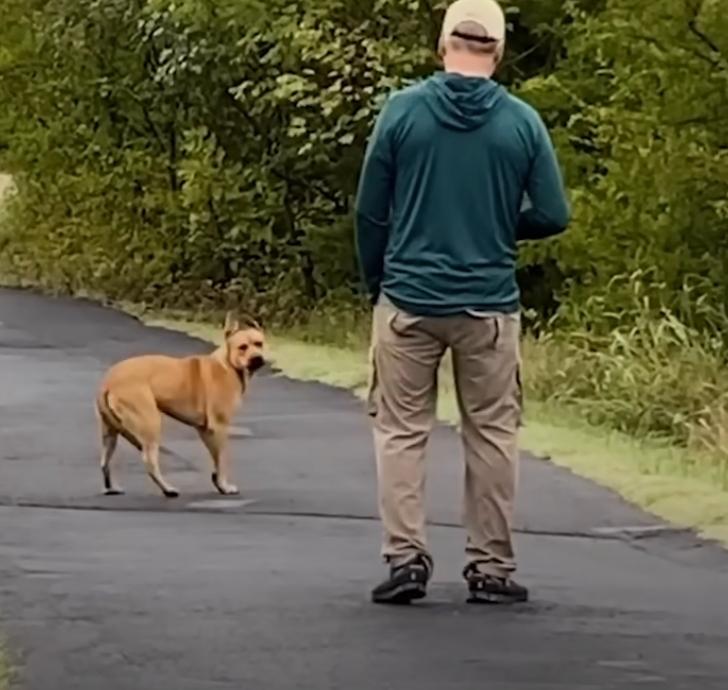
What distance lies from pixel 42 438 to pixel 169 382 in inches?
110

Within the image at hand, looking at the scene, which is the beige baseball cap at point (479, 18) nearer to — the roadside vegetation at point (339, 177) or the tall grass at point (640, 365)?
the roadside vegetation at point (339, 177)

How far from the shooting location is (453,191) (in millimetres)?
8273

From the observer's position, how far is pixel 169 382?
12633mm

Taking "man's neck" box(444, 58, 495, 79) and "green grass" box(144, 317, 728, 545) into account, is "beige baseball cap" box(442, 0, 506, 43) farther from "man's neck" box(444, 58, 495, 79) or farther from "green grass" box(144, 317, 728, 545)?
"green grass" box(144, 317, 728, 545)

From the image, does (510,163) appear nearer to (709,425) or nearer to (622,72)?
(709,425)

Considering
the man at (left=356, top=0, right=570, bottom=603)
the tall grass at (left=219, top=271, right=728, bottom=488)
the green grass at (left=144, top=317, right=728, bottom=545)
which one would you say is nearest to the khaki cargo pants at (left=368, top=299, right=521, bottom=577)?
the man at (left=356, top=0, right=570, bottom=603)

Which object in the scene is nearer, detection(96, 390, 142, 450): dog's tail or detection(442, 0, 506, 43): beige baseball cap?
detection(442, 0, 506, 43): beige baseball cap

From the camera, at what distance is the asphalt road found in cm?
714

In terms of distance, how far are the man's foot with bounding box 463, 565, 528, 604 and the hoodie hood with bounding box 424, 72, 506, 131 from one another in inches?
59.3

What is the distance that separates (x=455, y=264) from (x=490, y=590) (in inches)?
43.8

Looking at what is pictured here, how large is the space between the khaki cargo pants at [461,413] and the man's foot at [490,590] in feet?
0.11

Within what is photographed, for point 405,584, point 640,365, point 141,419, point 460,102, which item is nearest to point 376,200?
point 460,102

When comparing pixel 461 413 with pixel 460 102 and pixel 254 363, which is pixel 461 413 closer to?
pixel 460 102

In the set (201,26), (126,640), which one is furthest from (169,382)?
(201,26)
